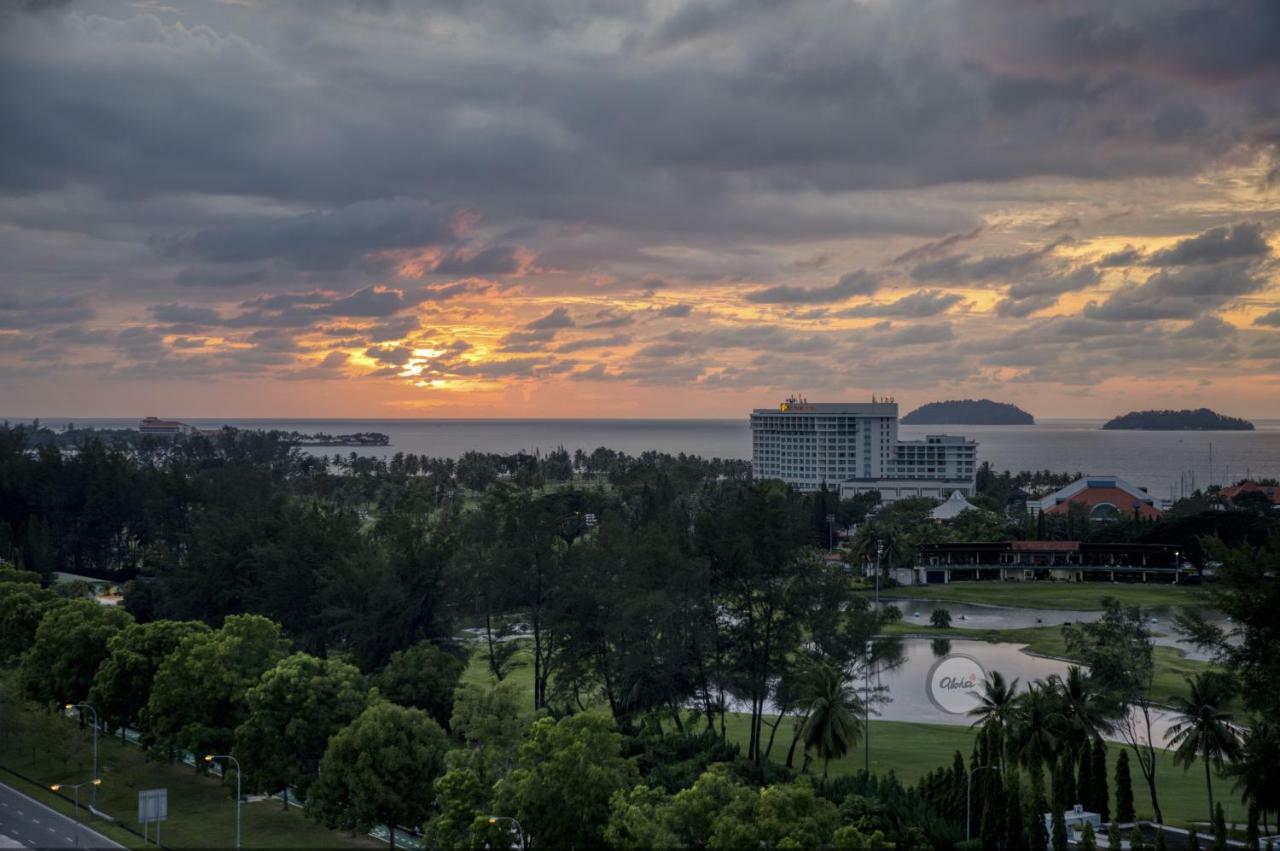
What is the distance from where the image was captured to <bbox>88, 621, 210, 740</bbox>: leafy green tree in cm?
5147

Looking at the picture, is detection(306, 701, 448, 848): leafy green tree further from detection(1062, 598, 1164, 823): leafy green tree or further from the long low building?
the long low building

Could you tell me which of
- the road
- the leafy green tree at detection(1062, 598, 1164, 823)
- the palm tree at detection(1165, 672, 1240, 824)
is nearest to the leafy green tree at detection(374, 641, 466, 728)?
the road

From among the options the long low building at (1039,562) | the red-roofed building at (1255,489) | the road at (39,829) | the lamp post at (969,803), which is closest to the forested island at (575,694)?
the lamp post at (969,803)

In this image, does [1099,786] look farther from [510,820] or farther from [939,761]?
[510,820]

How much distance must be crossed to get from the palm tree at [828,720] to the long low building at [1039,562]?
75770mm

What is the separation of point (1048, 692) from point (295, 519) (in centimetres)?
4821

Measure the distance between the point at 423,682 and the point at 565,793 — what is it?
16868 mm

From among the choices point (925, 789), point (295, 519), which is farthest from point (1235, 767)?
point (295, 519)

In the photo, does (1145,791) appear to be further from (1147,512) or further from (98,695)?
(1147,512)

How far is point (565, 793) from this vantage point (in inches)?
1302

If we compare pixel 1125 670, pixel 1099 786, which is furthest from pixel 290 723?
pixel 1125 670

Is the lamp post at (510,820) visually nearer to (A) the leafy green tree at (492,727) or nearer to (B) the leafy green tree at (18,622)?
(A) the leafy green tree at (492,727)

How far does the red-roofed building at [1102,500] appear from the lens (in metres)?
162

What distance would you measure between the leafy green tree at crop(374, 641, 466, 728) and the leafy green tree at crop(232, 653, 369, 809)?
3.54m
